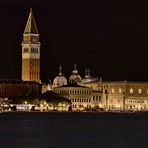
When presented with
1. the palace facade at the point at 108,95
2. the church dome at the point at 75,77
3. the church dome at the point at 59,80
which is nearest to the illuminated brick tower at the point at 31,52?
the palace facade at the point at 108,95

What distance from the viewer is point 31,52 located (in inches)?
6757

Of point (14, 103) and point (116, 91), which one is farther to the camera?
point (116, 91)

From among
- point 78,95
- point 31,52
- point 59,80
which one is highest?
point 31,52

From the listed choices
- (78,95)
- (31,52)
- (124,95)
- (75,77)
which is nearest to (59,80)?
(75,77)

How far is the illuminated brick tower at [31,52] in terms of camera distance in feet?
550

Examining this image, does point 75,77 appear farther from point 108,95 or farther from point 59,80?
point 108,95

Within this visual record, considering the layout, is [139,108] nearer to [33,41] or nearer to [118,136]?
[33,41]

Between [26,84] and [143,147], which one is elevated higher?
[26,84]

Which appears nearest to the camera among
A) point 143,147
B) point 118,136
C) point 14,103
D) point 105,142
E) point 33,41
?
point 143,147

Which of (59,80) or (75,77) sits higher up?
(75,77)

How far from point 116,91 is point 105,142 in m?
114

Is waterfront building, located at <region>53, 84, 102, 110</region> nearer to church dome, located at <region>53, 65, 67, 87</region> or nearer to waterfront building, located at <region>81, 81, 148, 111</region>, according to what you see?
waterfront building, located at <region>81, 81, 148, 111</region>

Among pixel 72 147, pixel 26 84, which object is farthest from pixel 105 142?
pixel 26 84

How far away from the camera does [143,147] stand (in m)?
52.8
